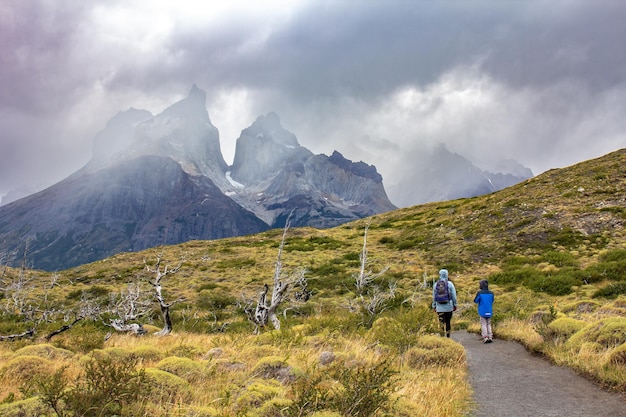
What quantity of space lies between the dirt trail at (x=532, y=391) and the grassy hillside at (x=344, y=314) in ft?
1.16

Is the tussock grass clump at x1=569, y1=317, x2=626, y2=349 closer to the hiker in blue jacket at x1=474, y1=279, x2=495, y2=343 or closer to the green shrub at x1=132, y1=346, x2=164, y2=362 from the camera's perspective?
the hiker in blue jacket at x1=474, y1=279, x2=495, y2=343

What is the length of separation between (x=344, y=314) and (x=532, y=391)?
11.0m

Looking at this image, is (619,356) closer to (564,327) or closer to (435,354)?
(564,327)

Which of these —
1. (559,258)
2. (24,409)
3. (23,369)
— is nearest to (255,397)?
(24,409)

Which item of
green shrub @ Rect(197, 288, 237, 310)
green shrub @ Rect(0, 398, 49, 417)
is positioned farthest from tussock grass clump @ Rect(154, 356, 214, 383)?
green shrub @ Rect(197, 288, 237, 310)

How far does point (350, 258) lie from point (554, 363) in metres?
26.7

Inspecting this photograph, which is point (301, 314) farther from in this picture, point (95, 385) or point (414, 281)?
point (95, 385)

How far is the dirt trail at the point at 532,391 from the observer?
5.75 metres

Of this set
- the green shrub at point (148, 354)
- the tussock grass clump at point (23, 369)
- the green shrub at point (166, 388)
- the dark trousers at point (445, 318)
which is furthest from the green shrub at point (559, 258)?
the tussock grass clump at point (23, 369)

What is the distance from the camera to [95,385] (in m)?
4.45

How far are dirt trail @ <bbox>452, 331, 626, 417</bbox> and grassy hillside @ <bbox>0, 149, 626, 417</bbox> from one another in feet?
1.16

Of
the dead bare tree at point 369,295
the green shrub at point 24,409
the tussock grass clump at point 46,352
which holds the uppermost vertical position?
the green shrub at point 24,409

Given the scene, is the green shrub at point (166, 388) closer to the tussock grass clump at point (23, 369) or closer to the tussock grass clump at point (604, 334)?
the tussock grass clump at point (23, 369)

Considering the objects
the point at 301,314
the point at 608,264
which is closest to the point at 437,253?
the point at 608,264
